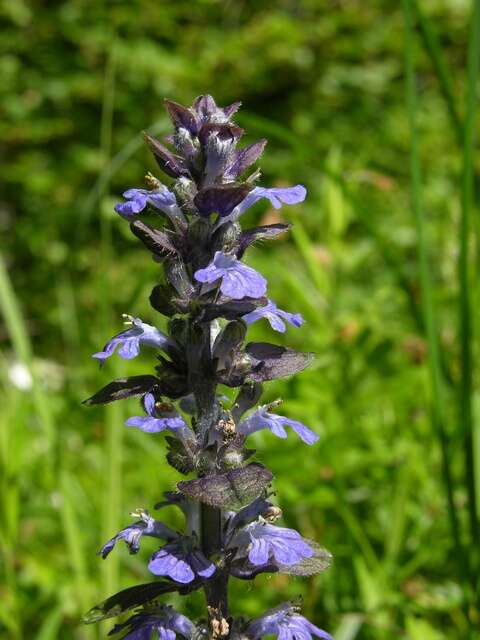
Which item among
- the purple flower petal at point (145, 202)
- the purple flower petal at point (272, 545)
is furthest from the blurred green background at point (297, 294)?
the purple flower petal at point (145, 202)

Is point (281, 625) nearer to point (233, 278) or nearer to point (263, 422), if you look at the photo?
point (263, 422)

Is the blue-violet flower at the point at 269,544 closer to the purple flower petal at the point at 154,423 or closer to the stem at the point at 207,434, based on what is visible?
the stem at the point at 207,434

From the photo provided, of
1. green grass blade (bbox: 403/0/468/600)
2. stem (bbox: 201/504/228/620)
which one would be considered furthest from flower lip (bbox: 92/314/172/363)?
green grass blade (bbox: 403/0/468/600)

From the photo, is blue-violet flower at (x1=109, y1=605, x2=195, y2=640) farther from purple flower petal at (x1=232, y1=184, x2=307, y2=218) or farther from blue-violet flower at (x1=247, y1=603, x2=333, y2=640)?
purple flower petal at (x1=232, y1=184, x2=307, y2=218)

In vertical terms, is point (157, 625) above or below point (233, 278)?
below

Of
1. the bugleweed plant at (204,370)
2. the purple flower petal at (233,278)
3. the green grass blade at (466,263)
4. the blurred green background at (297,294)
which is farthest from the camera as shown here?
the blurred green background at (297,294)

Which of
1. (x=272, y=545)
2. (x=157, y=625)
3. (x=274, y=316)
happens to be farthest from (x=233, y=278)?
(x=157, y=625)
